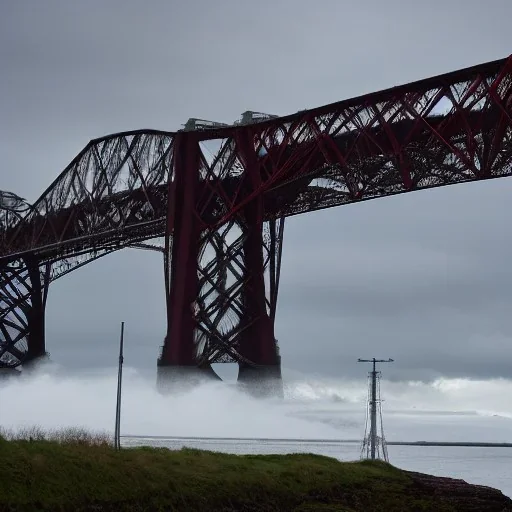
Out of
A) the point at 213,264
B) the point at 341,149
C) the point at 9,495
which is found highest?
the point at 341,149

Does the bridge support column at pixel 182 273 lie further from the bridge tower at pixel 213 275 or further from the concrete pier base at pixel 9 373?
the concrete pier base at pixel 9 373

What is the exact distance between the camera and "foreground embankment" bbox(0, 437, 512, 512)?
22.9m

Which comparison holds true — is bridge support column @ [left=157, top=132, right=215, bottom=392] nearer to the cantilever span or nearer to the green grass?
the cantilever span

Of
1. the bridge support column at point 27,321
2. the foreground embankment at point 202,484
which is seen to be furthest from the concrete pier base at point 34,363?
the foreground embankment at point 202,484

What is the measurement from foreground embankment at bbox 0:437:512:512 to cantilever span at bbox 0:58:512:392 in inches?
757

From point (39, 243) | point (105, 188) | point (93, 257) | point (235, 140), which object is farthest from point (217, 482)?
point (39, 243)

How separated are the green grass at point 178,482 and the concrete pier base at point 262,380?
27.4 metres

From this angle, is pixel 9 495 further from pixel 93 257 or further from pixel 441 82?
pixel 93 257

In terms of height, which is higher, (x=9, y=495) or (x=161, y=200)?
(x=161, y=200)

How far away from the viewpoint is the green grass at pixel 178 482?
74.9ft

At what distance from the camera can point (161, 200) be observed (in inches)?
2675

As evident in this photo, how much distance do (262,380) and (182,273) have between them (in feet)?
25.7

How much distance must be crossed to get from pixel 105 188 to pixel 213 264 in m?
16.7

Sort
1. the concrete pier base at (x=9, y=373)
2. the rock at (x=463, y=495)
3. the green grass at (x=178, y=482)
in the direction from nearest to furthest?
the green grass at (x=178, y=482) → the rock at (x=463, y=495) → the concrete pier base at (x=9, y=373)
